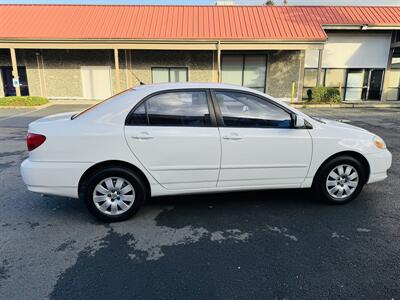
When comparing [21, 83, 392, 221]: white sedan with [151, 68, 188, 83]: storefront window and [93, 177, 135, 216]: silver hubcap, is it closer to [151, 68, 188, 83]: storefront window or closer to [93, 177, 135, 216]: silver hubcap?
[93, 177, 135, 216]: silver hubcap

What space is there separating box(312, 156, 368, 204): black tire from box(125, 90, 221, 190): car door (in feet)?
4.69

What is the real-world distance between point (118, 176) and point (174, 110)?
1034 millimetres

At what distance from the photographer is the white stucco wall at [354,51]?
18.5m

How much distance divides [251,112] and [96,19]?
1741cm

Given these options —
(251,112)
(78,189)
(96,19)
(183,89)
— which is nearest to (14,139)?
(78,189)

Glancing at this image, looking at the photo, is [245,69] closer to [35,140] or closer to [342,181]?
[342,181]

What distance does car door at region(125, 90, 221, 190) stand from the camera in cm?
357

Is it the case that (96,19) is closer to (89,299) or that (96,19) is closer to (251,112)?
(251,112)

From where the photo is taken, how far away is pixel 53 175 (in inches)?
138

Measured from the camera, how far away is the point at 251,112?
385 centimetres

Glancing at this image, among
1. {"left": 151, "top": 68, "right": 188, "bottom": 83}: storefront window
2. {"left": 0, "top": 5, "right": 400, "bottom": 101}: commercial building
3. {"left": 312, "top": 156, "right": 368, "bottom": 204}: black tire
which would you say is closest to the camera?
{"left": 312, "top": 156, "right": 368, "bottom": 204}: black tire

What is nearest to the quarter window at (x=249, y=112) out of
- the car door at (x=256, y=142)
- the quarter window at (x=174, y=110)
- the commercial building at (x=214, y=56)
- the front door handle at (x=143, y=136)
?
the car door at (x=256, y=142)

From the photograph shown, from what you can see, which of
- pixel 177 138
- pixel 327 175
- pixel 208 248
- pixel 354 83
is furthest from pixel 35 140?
pixel 354 83

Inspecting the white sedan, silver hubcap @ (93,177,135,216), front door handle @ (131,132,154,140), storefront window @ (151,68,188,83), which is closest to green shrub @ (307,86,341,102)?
storefront window @ (151,68,188,83)
